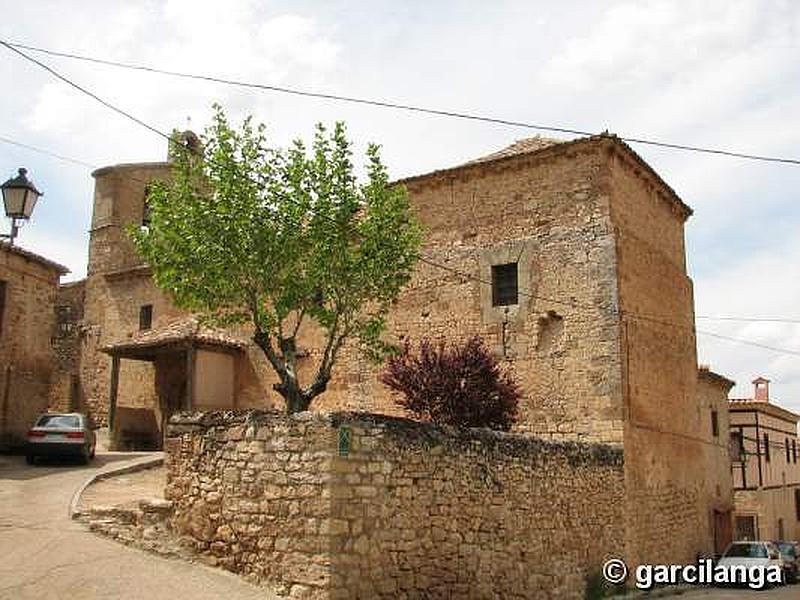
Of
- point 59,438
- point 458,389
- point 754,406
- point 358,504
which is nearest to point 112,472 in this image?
point 59,438

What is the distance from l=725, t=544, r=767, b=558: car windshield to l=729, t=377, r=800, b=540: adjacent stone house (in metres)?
11.9

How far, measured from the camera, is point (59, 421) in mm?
17453

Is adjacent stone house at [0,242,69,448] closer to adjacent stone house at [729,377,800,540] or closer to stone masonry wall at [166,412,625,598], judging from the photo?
stone masonry wall at [166,412,625,598]

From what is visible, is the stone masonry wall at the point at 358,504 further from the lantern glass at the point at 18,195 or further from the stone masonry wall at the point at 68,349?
the stone masonry wall at the point at 68,349

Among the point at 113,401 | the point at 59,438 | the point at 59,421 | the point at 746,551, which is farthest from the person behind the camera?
the point at 113,401

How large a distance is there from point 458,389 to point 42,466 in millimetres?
8723

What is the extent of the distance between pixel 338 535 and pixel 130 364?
1832 cm

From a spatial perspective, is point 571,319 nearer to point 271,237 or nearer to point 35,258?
point 271,237

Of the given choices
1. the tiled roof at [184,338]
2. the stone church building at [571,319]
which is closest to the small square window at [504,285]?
the stone church building at [571,319]

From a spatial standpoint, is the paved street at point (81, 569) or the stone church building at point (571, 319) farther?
the stone church building at point (571, 319)

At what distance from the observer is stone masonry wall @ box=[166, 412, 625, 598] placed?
9.11m

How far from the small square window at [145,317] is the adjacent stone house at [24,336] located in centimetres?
545

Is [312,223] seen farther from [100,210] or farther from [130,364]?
[100,210]

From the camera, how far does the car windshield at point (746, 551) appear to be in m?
19.3
